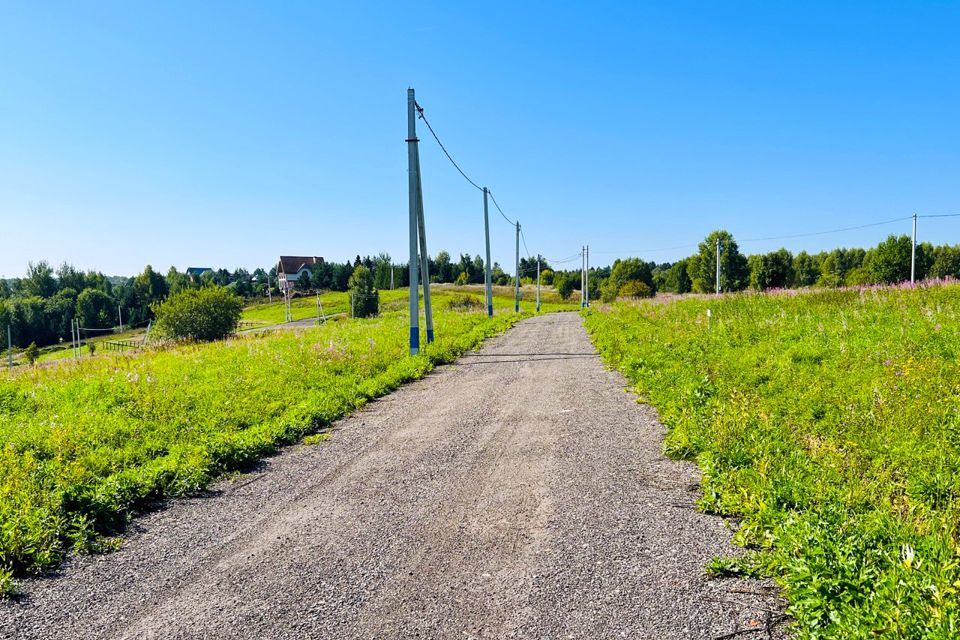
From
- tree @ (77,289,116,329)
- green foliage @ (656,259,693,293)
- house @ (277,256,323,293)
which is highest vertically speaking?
house @ (277,256,323,293)

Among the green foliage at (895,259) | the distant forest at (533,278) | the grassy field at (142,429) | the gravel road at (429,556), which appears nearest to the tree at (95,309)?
the distant forest at (533,278)

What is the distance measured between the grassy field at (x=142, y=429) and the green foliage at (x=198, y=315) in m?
27.5

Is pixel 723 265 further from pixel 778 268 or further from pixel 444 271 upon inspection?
pixel 444 271

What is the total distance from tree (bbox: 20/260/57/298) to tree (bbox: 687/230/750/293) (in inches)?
5448

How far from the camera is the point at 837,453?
5344mm

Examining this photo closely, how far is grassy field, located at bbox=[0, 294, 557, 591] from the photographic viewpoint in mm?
4887

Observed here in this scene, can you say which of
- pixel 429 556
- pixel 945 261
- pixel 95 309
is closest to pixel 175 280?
pixel 95 309

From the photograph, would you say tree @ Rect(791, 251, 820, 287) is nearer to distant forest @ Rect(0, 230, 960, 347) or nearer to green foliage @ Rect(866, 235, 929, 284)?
distant forest @ Rect(0, 230, 960, 347)

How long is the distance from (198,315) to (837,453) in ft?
141

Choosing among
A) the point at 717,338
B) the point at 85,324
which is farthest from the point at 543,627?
the point at 85,324

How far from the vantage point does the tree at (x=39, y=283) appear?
415 feet

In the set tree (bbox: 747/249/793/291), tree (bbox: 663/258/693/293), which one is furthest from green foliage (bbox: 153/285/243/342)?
tree (bbox: 663/258/693/293)

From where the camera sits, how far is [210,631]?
11.1 ft

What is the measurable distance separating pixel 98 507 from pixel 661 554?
499 cm
